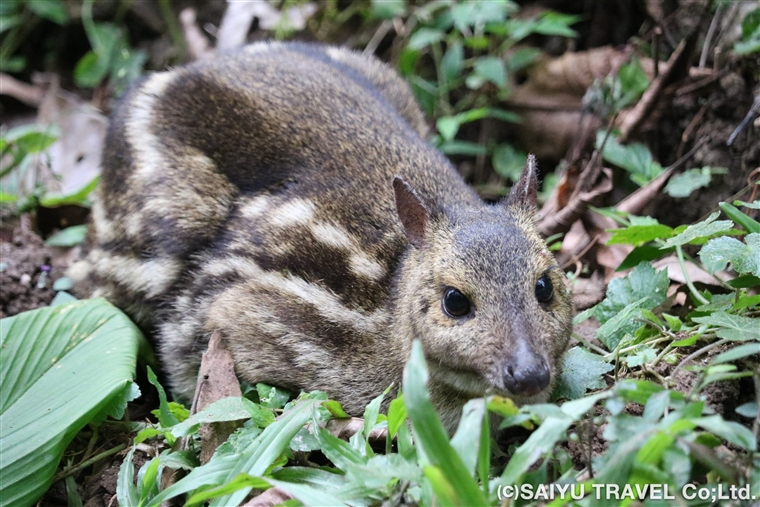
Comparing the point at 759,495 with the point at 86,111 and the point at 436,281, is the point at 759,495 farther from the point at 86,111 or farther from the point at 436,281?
the point at 86,111

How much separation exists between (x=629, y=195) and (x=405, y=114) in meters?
1.63

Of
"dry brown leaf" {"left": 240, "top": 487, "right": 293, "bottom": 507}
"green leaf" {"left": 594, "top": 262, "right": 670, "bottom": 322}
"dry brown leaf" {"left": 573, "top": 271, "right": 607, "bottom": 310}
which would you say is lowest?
"dry brown leaf" {"left": 573, "top": 271, "right": 607, "bottom": 310}

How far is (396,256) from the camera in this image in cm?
374

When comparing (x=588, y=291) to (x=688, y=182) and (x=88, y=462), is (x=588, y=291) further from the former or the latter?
(x=88, y=462)

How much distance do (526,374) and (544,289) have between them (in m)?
0.55

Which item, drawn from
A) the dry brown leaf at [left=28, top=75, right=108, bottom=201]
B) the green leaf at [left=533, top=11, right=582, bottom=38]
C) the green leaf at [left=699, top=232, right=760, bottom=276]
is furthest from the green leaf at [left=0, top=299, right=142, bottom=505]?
the green leaf at [left=533, top=11, right=582, bottom=38]

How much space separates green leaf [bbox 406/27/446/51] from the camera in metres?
6.06

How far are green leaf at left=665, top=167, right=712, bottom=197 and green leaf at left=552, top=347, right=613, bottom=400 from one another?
1.50 m

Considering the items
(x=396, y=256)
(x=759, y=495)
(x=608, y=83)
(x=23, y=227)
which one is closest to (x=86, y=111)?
(x=23, y=227)

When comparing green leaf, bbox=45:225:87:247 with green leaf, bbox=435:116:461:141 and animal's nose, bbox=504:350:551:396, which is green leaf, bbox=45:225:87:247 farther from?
animal's nose, bbox=504:350:551:396

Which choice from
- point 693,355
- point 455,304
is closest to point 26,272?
point 455,304

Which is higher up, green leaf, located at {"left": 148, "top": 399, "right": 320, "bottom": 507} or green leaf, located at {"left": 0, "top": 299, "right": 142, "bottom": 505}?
green leaf, located at {"left": 148, "top": 399, "right": 320, "bottom": 507}

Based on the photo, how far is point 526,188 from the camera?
3.58m

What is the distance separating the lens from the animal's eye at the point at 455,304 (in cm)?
309
